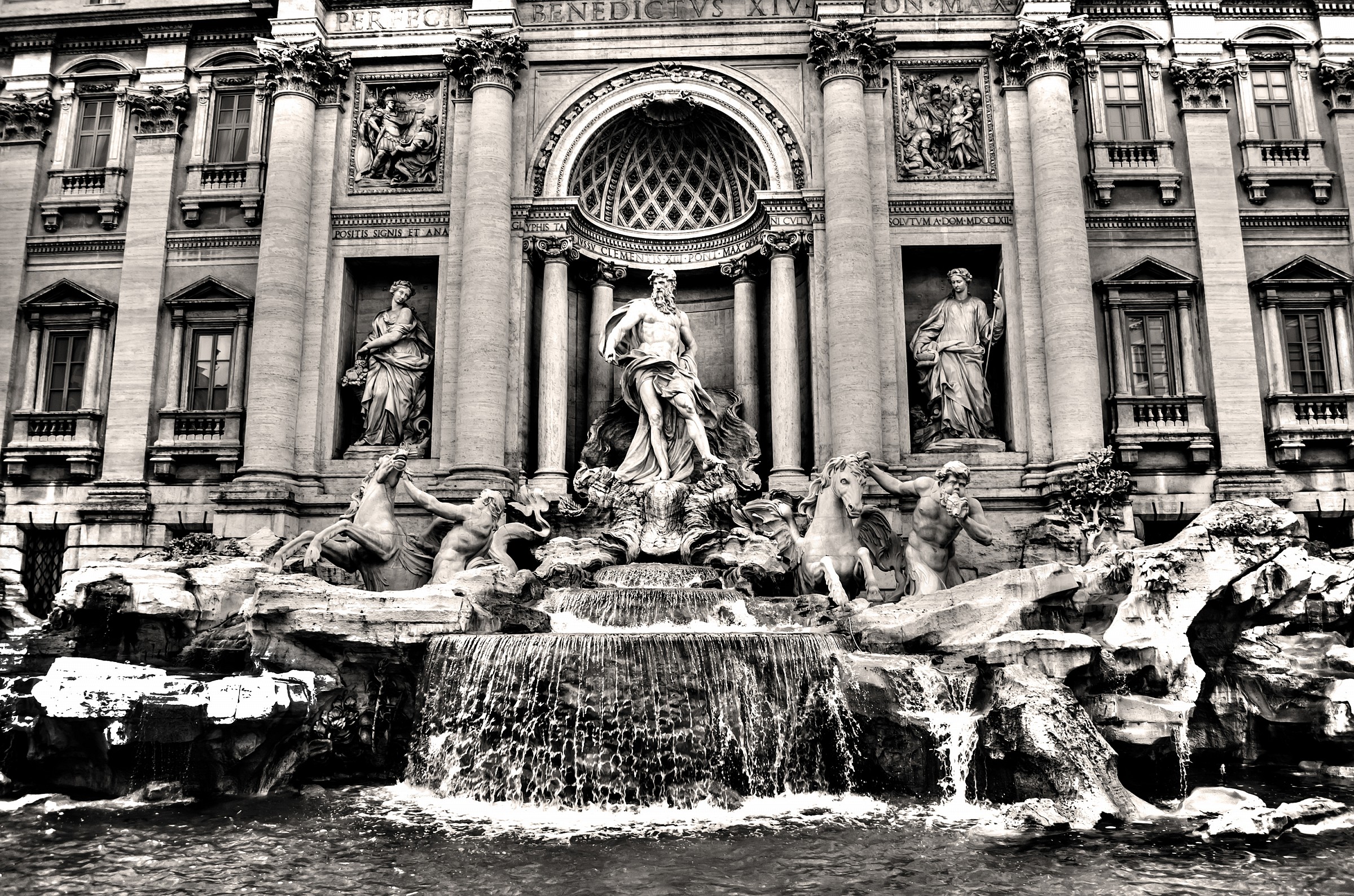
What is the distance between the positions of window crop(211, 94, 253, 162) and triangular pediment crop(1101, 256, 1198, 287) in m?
18.7

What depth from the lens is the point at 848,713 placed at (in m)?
11.1

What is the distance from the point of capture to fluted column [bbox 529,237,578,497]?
61.8ft

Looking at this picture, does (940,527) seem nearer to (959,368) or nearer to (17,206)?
(959,368)

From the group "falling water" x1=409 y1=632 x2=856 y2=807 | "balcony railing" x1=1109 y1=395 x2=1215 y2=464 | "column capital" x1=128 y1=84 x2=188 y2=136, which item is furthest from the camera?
"column capital" x1=128 y1=84 x2=188 y2=136

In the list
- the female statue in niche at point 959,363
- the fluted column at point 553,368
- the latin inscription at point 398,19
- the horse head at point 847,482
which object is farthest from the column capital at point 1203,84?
the latin inscription at point 398,19

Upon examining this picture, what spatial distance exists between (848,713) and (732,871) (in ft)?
11.5

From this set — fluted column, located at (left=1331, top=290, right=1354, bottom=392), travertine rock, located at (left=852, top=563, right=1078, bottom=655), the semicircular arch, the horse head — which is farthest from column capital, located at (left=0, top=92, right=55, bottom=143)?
fluted column, located at (left=1331, top=290, right=1354, bottom=392)

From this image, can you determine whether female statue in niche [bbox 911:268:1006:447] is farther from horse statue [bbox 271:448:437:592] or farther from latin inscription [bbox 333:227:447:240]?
latin inscription [bbox 333:227:447:240]

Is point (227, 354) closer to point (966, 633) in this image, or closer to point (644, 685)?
point (644, 685)

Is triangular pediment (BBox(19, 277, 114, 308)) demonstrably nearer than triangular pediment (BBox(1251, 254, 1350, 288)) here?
No

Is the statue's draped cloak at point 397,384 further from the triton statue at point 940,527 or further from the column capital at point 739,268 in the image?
the triton statue at point 940,527

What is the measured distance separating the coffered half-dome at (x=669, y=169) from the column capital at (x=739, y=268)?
3.47 ft

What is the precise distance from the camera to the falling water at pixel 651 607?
1375 centimetres

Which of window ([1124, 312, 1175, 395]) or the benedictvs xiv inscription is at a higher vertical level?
the benedictvs xiv inscription
